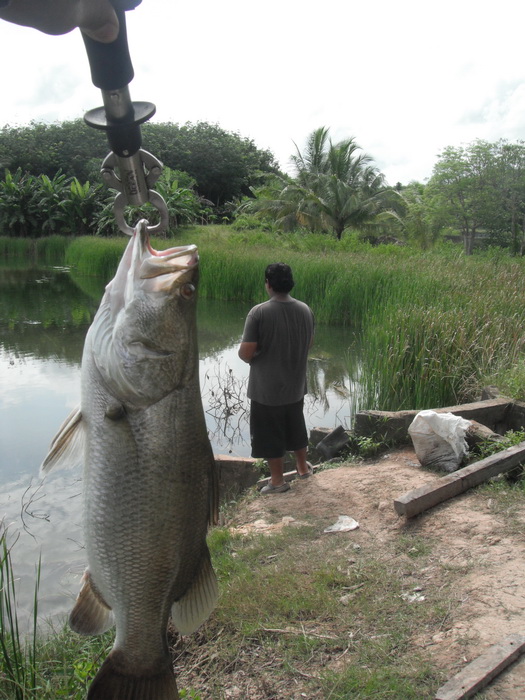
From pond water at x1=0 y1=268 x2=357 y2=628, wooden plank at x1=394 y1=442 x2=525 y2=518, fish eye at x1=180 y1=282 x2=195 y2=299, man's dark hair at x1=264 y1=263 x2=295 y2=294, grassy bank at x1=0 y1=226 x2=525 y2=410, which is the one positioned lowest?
pond water at x1=0 y1=268 x2=357 y2=628

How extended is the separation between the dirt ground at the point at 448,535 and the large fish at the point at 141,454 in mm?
1523

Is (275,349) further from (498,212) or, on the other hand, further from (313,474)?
(498,212)

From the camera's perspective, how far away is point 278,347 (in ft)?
18.1

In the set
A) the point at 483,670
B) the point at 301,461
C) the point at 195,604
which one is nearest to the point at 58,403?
the point at 301,461

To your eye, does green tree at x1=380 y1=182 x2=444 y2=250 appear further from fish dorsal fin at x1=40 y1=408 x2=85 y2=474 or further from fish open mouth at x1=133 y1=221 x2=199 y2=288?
fish dorsal fin at x1=40 y1=408 x2=85 y2=474

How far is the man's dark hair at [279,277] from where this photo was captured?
5.41 meters

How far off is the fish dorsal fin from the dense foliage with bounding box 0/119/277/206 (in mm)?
44010

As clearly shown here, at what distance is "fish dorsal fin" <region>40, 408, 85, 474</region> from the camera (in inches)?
74.2

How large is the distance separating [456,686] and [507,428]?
415cm

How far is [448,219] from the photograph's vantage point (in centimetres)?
3294

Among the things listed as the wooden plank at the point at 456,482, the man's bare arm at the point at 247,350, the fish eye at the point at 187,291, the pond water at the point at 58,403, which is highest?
the fish eye at the point at 187,291

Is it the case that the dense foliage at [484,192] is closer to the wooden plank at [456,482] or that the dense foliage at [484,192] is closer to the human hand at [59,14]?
the wooden plank at [456,482]

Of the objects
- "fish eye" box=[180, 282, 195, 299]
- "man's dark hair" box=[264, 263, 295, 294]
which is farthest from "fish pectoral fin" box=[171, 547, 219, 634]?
"man's dark hair" box=[264, 263, 295, 294]

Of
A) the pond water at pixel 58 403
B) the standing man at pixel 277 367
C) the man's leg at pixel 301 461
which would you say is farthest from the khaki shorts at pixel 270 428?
the pond water at pixel 58 403
